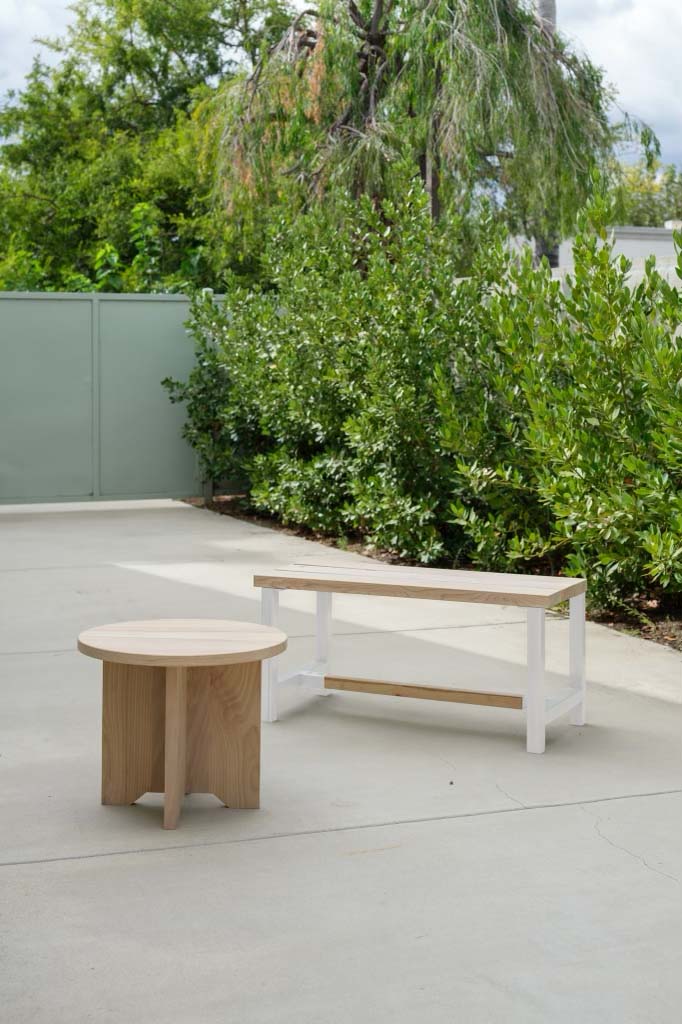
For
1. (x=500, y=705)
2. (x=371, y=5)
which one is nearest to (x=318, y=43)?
(x=371, y=5)

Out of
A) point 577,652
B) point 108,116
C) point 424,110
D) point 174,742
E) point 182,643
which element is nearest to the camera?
point 174,742

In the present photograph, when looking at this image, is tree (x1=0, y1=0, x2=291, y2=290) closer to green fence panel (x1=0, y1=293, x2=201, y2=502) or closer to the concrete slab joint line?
green fence panel (x1=0, y1=293, x2=201, y2=502)

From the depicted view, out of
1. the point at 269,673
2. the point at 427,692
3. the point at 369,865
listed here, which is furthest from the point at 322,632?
the point at 369,865

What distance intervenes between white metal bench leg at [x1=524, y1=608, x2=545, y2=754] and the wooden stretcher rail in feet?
0.48

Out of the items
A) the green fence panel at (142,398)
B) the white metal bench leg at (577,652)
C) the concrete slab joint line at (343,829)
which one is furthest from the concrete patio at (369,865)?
the green fence panel at (142,398)

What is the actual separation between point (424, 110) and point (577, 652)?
8.54 meters

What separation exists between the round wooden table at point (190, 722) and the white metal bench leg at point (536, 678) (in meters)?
1.10

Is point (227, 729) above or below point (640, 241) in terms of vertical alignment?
below

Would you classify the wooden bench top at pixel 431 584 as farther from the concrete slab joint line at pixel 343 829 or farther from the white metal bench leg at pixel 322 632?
the concrete slab joint line at pixel 343 829

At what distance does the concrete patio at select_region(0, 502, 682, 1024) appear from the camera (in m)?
2.87

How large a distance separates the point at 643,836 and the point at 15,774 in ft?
7.31

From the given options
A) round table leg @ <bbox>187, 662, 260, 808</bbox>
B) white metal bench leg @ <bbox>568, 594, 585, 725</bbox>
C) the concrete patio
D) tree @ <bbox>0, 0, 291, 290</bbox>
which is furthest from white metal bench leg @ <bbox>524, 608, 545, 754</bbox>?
tree @ <bbox>0, 0, 291, 290</bbox>

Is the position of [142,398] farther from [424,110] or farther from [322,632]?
[322,632]

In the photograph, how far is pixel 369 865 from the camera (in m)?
3.66
